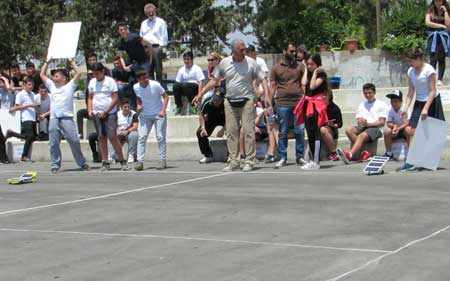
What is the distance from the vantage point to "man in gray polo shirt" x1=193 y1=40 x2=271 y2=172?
14.1 metres

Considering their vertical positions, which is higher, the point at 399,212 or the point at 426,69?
the point at 426,69

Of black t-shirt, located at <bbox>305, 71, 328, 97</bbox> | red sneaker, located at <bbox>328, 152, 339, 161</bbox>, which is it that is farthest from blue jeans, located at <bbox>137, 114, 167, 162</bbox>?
red sneaker, located at <bbox>328, 152, 339, 161</bbox>

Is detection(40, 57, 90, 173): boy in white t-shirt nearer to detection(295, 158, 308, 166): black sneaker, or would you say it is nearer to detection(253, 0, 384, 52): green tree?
detection(295, 158, 308, 166): black sneaker

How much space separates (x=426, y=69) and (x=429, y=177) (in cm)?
166

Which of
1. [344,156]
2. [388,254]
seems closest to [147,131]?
[344,156]

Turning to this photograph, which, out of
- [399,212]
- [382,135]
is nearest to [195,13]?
[382,135]

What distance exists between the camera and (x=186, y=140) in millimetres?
16969

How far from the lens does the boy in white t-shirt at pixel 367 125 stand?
582 inches

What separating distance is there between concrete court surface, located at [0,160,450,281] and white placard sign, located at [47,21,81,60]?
4.18 m

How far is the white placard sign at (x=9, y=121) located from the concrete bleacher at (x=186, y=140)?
318 mm

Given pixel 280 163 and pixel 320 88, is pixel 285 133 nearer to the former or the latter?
pixel 280 163

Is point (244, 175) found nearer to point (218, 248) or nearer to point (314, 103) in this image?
point (314, 103)

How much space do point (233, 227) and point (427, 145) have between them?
4801 mm

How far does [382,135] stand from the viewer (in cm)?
1495
